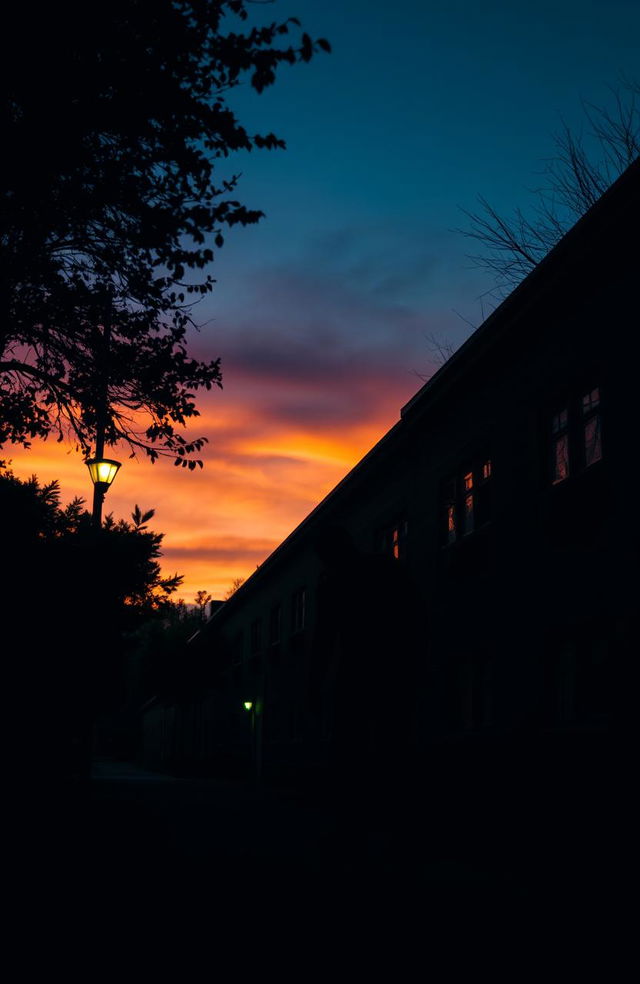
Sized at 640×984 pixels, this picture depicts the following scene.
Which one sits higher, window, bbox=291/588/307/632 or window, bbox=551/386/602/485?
window, bbox=551/386/602/485

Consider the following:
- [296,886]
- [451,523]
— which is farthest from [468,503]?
[296,886]

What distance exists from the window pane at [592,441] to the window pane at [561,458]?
0.38 m

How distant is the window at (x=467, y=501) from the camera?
570 inches

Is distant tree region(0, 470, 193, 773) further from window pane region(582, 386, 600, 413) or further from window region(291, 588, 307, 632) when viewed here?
window region(291, 588, 307, 632)

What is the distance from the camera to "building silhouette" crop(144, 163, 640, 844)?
5.04 meters

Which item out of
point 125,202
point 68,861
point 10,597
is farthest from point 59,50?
point 68,861

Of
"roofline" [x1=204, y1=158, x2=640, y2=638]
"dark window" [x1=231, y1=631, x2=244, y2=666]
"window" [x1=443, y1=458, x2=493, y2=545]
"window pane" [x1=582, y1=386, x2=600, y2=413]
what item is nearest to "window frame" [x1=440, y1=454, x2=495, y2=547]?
"window" [x1=443, y1=458, x2=493, y2=545]

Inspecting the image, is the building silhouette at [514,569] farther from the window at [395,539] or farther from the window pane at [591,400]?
the window at [395,539]

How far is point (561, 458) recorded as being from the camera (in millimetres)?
11969

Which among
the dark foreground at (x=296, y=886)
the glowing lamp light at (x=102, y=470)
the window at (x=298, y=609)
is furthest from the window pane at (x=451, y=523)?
the window at (x=298, y=609)

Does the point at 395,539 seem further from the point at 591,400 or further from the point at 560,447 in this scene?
the point at 591,400

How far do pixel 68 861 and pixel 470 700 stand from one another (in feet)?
29.5

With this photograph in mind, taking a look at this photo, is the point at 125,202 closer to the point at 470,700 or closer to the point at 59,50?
the point at 59,50

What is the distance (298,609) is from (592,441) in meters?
18.2
